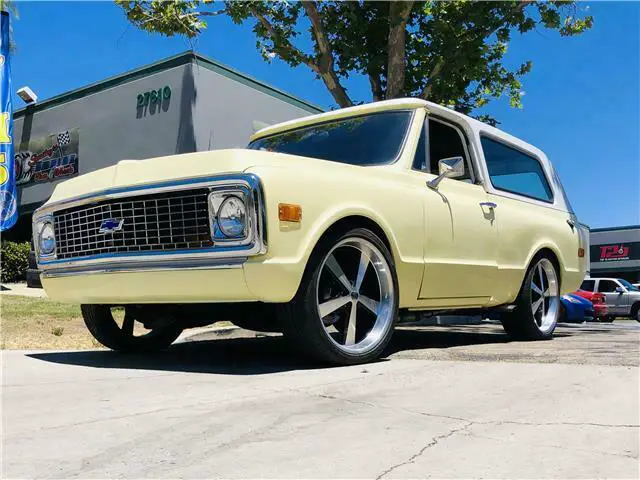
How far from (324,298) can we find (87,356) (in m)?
1.93

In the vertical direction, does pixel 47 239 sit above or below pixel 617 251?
below

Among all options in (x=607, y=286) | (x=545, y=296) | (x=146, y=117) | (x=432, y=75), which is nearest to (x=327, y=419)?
(x=545, y=296)

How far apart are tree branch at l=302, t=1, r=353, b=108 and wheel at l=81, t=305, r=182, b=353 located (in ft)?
26.0

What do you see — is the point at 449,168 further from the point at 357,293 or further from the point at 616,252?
the point at 616,252

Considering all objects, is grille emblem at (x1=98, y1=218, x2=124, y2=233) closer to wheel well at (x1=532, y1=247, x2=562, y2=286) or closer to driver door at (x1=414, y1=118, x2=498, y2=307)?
driver door at (x1=414, y1=118, x2=498, y2=307)

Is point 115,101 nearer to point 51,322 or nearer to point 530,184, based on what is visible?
point 51,322

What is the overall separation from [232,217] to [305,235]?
0.42m

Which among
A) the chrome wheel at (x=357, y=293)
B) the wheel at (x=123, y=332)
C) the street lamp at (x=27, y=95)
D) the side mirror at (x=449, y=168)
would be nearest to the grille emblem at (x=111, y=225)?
the wheel at (x=123, y=332)

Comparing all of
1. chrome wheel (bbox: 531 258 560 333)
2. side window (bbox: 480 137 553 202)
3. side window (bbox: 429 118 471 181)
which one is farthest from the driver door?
chrome wheel (bbox: 531 258 560 333)

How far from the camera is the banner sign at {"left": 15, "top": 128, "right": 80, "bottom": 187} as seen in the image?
19.6 meters

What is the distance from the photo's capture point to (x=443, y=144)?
17.8 ft

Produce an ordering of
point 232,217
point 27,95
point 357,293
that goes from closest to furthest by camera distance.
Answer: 1. point 232,217
2. point 357,293
3. point 27,95

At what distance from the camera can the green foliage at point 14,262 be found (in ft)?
60.8

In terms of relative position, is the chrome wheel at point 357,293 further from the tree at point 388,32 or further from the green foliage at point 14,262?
the green foliage at point 14,262
